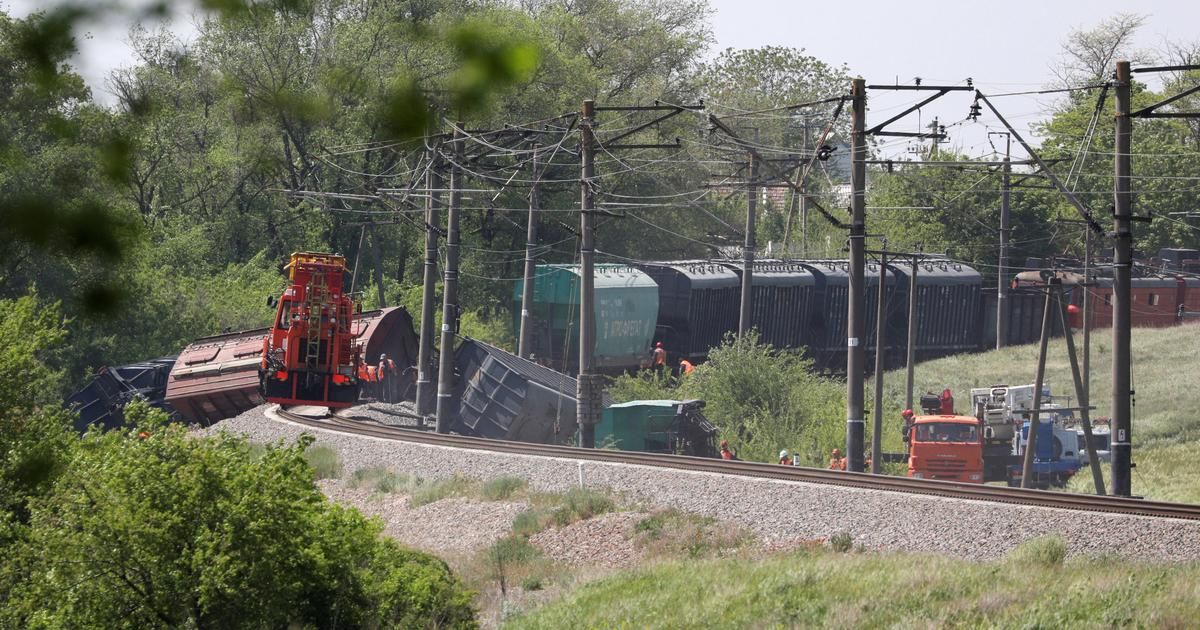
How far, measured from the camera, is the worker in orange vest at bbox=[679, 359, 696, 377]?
4216 centimetres

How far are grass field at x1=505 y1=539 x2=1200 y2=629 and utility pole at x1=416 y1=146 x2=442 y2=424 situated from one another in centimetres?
1795

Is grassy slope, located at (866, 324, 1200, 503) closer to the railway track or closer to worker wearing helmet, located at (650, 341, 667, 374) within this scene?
worker wearing helmet, located at (650, 341, 667, 374)

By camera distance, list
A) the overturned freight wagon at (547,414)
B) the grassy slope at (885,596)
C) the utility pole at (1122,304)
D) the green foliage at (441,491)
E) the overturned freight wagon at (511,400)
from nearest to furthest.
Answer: the grassy slope at (885,596) → the utility pole at (1122,304) → the green foliage at (441,491) → the overturned freight wagon at (547,414) → the overturned freight wagon at (511,400)

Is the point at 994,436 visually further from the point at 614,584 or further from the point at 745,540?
the point at 614,584

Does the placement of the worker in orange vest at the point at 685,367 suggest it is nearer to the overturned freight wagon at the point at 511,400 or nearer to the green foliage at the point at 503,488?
the overturned freight wagon at the point at 511,400

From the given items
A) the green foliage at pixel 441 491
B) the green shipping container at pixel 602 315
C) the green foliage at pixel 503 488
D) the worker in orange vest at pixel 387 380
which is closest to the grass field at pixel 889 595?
the green foliage at pixel 503 488

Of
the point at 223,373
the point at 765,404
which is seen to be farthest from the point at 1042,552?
the point at 223,373

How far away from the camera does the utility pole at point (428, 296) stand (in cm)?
3422

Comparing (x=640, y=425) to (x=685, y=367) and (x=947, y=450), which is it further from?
(x=685, y=367)

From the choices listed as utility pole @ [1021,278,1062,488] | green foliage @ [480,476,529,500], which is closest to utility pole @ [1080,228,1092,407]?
utility pole @ [1021,278,1062,488]

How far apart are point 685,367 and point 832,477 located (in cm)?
2132

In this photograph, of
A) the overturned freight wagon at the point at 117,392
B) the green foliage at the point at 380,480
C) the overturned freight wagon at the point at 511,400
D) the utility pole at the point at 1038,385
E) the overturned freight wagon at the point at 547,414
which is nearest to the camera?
the green foliage at the point at 380,480

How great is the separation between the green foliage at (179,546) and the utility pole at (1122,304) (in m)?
13.0

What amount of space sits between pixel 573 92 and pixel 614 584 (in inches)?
1192
